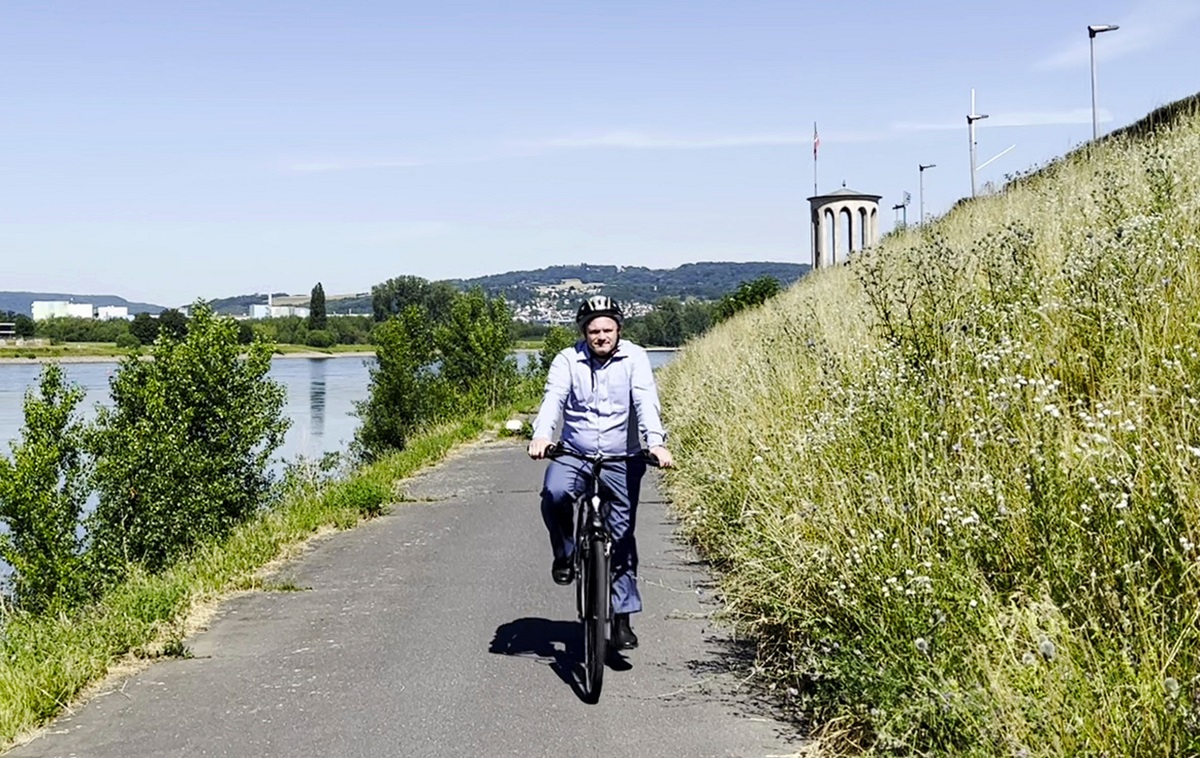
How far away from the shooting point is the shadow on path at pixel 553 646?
6.20m

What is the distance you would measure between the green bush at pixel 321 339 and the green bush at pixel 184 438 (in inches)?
3266

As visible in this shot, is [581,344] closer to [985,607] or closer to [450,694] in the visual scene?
[450,694]

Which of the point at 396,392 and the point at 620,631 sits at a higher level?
the point at 620,631

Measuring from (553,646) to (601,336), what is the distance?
1790 millimetres

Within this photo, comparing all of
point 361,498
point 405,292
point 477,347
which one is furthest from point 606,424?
point 405,292

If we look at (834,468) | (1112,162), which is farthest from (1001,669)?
(1112,162)

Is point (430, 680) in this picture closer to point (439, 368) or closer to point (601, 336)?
point (601, 336)

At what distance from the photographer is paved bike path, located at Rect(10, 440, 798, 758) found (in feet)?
16.7

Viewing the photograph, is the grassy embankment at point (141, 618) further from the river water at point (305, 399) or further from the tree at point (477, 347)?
the tree at point (477, 347)

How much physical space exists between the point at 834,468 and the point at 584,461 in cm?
138

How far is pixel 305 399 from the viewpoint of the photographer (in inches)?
3410

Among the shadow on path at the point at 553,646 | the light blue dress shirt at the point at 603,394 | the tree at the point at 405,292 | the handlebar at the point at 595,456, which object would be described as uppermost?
the tree at the point at 405,292

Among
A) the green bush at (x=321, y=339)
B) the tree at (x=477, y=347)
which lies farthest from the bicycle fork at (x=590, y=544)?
the green bush at (x=321, y=339)

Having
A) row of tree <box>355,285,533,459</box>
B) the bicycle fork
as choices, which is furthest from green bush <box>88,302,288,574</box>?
the bicycle fork
